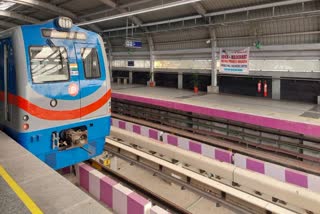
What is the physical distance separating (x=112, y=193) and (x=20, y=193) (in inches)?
62.4

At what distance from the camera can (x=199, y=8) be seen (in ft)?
35.2

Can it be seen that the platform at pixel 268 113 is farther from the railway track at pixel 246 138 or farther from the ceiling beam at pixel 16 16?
the ceiling beam at pixel 16 16

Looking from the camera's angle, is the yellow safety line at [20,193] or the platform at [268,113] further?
the platform at [268,113]

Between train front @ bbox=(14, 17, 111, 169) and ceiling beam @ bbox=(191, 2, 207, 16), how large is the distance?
7234 millimetres

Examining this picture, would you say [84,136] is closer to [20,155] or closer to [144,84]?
[20,155]

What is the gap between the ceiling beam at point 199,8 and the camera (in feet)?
34.9

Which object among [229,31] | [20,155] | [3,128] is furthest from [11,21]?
[20,155]

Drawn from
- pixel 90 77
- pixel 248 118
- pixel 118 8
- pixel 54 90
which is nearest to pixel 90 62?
pixel 90 77

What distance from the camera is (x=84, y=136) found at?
440cm

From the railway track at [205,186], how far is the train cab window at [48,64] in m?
2.37

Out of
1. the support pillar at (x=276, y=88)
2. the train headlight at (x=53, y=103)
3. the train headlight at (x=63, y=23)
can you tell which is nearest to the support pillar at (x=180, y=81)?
the support pillar at (x=276, y=88)

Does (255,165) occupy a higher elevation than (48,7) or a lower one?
lower

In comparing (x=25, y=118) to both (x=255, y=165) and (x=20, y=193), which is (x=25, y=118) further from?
(x=255, y=165)

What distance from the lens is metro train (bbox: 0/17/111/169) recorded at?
A: 3.69 meters
